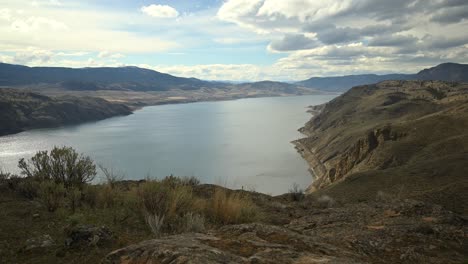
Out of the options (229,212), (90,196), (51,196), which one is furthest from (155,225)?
(90,196)

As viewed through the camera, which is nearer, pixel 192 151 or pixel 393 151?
pixel 393 151

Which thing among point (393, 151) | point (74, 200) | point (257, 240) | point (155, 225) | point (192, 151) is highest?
point (257, 240)

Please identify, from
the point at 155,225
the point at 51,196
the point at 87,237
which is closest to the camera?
the point at 87,237

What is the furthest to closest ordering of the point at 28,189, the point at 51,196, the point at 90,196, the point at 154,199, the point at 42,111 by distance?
the point at 42,111
the point at 28,189
the point at 90,196
the point at 51,196
the point at 154,199

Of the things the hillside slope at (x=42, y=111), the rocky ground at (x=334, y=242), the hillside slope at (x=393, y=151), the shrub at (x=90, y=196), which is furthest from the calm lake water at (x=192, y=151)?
the rocky ground at (x=334, y=242)

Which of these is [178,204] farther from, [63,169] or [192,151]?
[192,151]

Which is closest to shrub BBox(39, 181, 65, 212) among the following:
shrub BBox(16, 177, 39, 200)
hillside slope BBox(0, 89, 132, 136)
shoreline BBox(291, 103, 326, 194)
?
shrub BBox(16, 177, 39, 200)

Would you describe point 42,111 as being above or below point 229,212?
below

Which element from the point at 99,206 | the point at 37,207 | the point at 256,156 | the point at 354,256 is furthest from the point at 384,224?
the point at 256,156
